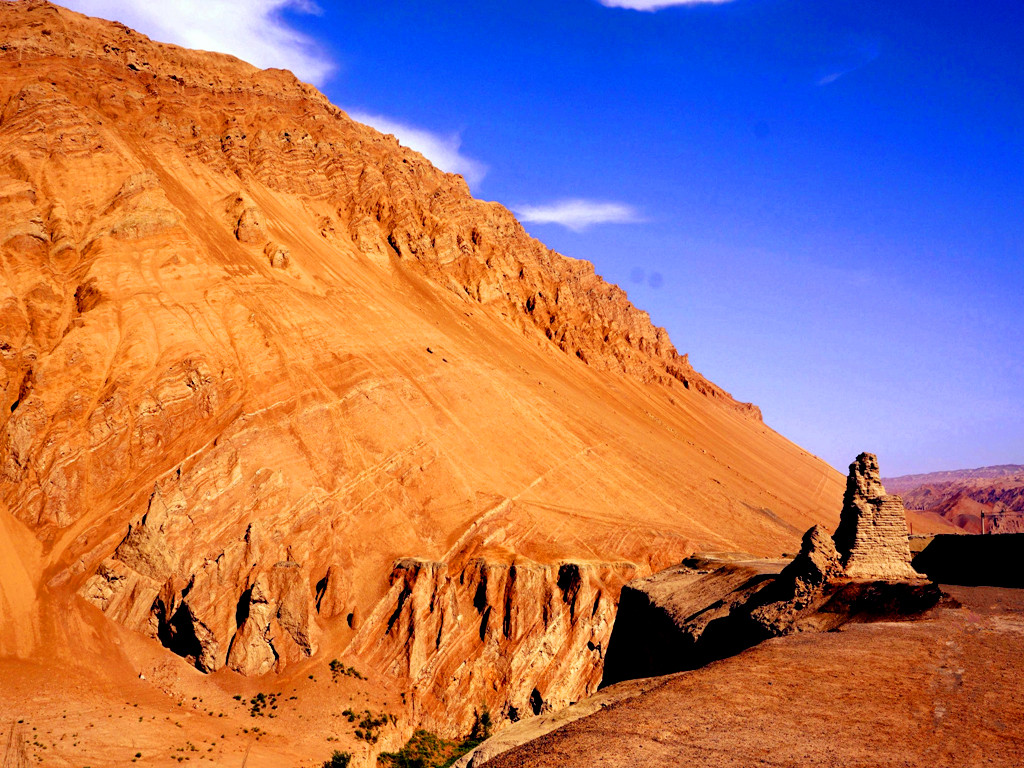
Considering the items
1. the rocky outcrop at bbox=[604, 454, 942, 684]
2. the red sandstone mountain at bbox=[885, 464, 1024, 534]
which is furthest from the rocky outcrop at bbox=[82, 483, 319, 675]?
the red sandstone mountain at bbox=[885, 464, 1024, 534]

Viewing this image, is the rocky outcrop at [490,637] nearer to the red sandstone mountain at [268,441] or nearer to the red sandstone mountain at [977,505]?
the red sandstone mountain at [268,441]

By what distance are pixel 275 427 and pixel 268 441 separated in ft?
3.09

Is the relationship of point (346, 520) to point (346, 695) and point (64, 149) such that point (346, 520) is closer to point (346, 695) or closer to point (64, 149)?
point (346, 695)

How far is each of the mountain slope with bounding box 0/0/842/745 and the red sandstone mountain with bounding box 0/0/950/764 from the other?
0.42 feet

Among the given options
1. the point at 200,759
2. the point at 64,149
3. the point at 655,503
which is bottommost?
the point at 200,759

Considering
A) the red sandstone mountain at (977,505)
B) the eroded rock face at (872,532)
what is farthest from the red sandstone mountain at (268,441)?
the red sandstone mountain at (977,505)

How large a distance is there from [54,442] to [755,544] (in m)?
33.0

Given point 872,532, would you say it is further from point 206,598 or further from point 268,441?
point 268,441

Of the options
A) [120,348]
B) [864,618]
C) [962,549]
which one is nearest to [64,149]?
[120,348]

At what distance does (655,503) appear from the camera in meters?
39.9

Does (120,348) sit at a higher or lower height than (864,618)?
higher

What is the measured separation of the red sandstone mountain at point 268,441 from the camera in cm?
2759

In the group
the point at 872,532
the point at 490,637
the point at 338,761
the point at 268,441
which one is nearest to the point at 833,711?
the point at 872,532

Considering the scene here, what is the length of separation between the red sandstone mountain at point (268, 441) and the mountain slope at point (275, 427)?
0.13 m
